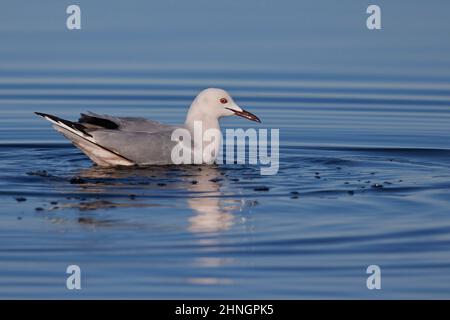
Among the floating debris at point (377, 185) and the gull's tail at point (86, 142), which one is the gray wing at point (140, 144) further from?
the floating debris at point (377, 185)

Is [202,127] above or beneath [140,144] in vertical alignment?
above

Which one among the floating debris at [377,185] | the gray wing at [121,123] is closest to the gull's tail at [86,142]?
the gray wing at [121,123]

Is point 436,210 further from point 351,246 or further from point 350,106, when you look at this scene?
point 350,106

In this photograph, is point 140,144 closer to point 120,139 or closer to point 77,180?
point 120,139

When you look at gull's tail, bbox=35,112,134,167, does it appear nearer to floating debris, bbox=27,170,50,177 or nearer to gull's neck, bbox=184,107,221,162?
floating debris, bbox=27,170,50,177

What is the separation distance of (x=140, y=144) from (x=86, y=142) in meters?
0.67

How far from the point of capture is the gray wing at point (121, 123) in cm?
1659

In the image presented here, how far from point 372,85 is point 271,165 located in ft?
21.1

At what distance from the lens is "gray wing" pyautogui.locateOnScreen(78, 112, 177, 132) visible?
54.4 feet

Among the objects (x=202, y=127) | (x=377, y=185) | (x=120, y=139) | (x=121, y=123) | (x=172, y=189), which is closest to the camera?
(x=172, y=189)

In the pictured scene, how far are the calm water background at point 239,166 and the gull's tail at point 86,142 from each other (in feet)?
0.84

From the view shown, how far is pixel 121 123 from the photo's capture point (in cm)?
1669

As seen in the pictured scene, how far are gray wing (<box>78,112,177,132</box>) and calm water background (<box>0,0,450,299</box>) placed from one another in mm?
576

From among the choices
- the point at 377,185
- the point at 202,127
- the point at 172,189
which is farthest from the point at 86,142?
the point at 377,185
